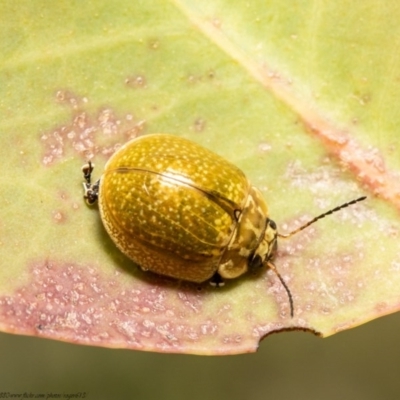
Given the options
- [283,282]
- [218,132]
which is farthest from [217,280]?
[218,132]

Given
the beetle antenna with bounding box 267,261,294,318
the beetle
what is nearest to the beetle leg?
the beetle

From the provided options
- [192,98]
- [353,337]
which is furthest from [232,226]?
[353,337]

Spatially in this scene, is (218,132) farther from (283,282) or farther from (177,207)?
(283,282)

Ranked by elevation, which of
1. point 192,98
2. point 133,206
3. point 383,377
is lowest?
point 383,377

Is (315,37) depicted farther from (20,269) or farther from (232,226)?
(20,269)

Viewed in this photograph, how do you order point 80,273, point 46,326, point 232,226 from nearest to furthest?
1. point 46,326
2. point 80,273
3. point 232,226
